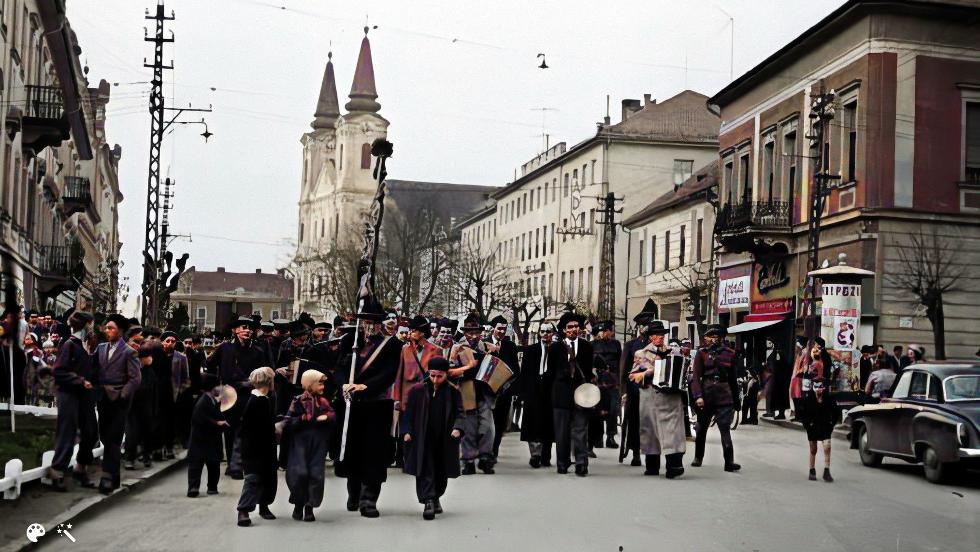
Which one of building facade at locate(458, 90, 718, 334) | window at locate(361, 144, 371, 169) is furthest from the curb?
window at locate(361, 144, 371, 169)

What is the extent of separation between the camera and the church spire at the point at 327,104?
147 metres

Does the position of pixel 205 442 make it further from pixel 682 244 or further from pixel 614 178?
pixel 614 178

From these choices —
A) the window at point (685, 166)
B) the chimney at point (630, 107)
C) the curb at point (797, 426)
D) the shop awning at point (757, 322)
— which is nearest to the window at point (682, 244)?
the shop awning at point (757, 322)

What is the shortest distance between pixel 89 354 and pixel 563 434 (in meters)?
6.07

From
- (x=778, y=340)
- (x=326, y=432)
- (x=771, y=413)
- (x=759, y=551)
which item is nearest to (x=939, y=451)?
(x=759, y=551)

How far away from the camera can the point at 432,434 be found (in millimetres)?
12203

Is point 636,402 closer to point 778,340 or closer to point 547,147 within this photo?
point 778,340

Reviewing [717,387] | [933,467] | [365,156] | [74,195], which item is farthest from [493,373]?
[365,156]

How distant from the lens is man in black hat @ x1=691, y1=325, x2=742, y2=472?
1709cm

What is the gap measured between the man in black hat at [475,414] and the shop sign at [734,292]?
28245mm

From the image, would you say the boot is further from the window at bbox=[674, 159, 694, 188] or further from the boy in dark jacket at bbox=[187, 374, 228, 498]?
the window at bbox=[674, 159, 694, 188]

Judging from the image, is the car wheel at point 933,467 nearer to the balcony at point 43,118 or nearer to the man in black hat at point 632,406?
the man in black hat at point 632,406

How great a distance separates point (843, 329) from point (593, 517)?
16.5 m

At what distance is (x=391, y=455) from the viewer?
12219 mm
